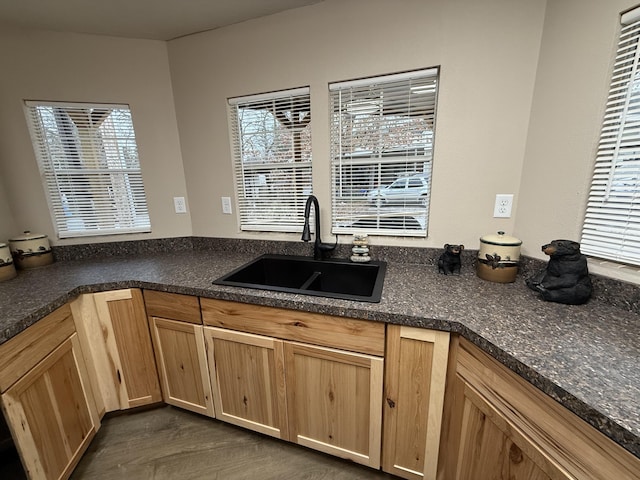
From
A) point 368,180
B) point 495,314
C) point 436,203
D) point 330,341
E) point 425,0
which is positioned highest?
point 425,0

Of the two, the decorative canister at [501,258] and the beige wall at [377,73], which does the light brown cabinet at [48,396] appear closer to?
the beige wall at [377,73]

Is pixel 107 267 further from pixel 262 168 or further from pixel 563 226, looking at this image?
pixel 563 226

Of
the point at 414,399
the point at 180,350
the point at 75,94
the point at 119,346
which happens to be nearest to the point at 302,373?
the point at 414,399

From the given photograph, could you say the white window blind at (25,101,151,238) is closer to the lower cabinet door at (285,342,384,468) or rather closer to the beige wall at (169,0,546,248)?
the beige wall at (169,0,546,248)

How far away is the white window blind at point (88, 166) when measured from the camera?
1698mm

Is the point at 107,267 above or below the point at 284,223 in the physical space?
below

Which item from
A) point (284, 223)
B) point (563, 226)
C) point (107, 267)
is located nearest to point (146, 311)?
point (107, 267)

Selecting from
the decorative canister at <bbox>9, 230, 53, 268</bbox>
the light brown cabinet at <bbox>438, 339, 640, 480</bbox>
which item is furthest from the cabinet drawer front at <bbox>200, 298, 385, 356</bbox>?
the decorative canister at <bbox>9, 230, 53, 268</bbox>

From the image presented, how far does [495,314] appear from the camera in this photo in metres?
0.97

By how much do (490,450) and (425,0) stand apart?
6.31 feet

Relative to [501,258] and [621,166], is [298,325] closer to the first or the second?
[501,258]

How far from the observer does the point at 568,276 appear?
1.00m

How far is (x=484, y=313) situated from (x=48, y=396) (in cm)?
189

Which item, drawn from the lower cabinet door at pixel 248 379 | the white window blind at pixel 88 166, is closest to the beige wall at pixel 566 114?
the lower cabinet door at pixel 248 379
